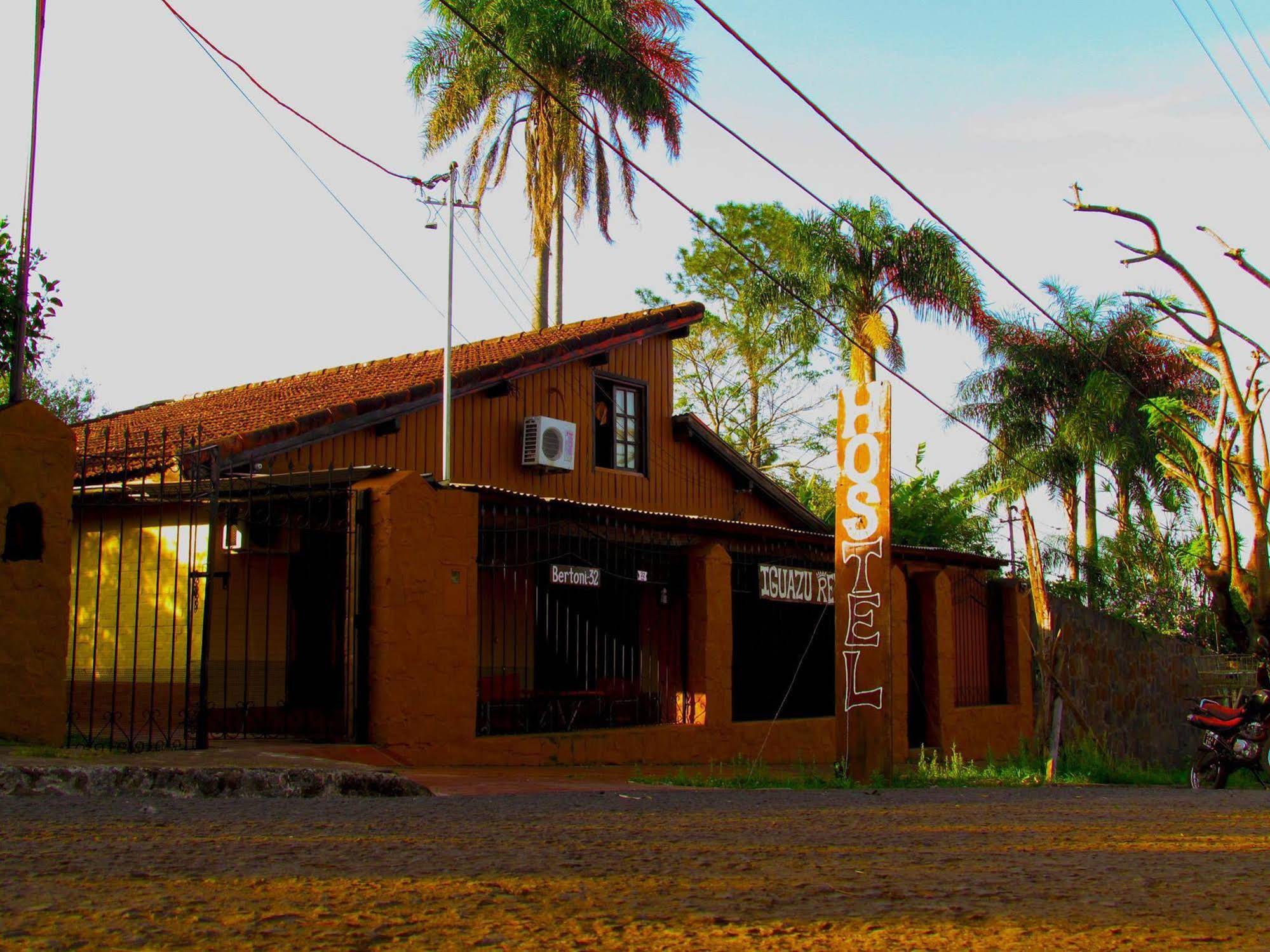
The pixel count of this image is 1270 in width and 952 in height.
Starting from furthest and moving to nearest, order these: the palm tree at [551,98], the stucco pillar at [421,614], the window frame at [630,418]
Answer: the palm tree at [551,98], the window frame at [630,418], the stucco pillar at [421,614]

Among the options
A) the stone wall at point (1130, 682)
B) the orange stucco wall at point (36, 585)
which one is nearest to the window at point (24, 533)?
the orange stucco wall at point (36, 585)

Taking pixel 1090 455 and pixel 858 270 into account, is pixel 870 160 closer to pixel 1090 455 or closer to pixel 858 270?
pixel 858 270

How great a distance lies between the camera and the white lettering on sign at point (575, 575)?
12.1m

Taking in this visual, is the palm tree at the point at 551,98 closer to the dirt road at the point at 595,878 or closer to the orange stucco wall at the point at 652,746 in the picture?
the orange stucco wall at the point at 652,746

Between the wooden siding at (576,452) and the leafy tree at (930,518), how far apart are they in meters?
6.68

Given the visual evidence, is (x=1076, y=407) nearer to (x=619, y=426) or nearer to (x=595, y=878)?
(x=619, y=426)

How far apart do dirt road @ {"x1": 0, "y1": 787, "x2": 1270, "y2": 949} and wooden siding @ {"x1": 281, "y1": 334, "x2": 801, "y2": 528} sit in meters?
8.48

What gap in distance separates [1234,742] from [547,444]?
354 inches

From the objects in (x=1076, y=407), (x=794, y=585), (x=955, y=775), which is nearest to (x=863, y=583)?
(x=955, y=775)

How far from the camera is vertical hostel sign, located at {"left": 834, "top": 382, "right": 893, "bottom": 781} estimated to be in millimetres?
10844

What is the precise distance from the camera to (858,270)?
90.0 ft

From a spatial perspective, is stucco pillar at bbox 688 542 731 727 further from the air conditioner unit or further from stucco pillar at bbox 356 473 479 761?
the air conditioner unit

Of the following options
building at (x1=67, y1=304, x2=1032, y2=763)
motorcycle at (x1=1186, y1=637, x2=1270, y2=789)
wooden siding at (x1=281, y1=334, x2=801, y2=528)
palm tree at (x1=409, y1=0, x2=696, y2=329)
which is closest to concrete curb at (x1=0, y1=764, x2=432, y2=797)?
building at (x1=67, y1=304, x2=1032, y2=763)

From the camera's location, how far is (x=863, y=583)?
11.1 m
